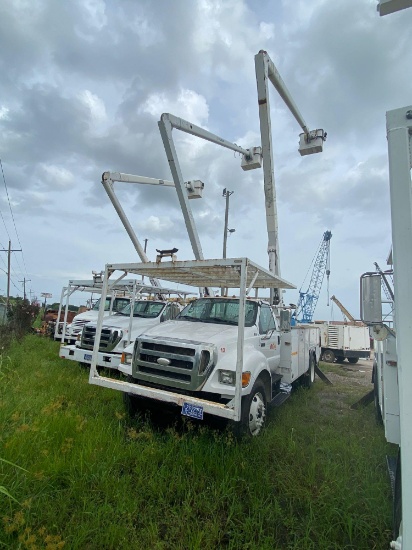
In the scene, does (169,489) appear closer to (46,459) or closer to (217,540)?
(217,540)

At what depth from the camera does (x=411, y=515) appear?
1538 millimetres

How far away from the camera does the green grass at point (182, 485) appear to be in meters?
2.41

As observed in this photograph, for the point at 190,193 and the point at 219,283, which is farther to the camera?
the point at 190,193

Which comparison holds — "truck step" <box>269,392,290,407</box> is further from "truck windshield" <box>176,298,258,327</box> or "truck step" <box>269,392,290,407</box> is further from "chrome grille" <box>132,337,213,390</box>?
"chrome grille" <box>132,337,213,390</box>

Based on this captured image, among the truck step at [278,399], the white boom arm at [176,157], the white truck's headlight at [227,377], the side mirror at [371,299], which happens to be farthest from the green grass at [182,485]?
the white boom arm at [176,157]

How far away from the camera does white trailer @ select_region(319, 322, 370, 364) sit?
1569 centimetres

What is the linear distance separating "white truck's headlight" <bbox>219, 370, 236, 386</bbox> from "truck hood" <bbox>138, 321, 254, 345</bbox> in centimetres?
44

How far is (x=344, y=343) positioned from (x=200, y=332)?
13.3 metres

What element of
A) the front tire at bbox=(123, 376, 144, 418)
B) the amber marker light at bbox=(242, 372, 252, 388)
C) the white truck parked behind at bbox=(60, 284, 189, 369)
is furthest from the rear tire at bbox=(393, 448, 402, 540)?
the white truck parked behind at bbox=(60, 284, 189, 369)

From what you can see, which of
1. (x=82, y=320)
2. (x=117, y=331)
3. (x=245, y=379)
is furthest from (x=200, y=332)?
(x=82, y=320)

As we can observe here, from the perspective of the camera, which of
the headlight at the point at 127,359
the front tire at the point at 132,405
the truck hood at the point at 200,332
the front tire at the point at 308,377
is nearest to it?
the truck hood at the point at 200,332

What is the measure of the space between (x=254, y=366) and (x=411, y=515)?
261cm

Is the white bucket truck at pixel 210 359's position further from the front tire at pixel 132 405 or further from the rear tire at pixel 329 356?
the rear tire at pixel 329 356

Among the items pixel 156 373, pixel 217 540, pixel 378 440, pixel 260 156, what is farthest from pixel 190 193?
pixel 217 540
